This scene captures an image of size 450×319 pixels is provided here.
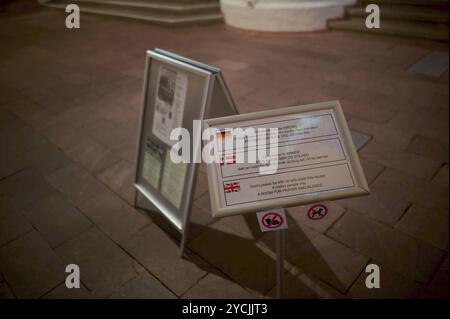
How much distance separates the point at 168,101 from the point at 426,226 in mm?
2488

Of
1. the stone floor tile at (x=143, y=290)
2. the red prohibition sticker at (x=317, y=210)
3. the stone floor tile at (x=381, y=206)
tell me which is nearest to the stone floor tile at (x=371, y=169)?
the stone floor tile at (x=381, y=206)

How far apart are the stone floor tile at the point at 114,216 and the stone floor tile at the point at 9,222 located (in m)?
0.63

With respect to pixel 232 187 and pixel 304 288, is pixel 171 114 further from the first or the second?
pixel 304 288

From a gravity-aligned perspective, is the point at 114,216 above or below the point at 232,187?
below

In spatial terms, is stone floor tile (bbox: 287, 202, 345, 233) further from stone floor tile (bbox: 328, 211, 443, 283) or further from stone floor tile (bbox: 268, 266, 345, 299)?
stone floor tile (bbox: 268, 266, 345, 299)

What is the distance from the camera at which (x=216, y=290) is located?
2340mm

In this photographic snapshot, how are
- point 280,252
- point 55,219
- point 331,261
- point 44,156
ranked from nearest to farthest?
point 280,252 < point 331,261 < point 55,219 < point 44,156

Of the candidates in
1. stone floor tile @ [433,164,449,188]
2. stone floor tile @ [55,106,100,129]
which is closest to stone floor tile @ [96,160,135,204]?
stone floor tile @ [55,106,100,129]

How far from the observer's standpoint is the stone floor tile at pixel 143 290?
231cm

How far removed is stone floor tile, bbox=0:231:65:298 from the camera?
224cm

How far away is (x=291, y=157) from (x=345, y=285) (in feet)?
4.56

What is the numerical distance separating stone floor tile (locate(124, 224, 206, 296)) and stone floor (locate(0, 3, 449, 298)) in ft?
0.03

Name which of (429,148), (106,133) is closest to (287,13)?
(429,148)

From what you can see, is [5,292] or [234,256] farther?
[234,256]
